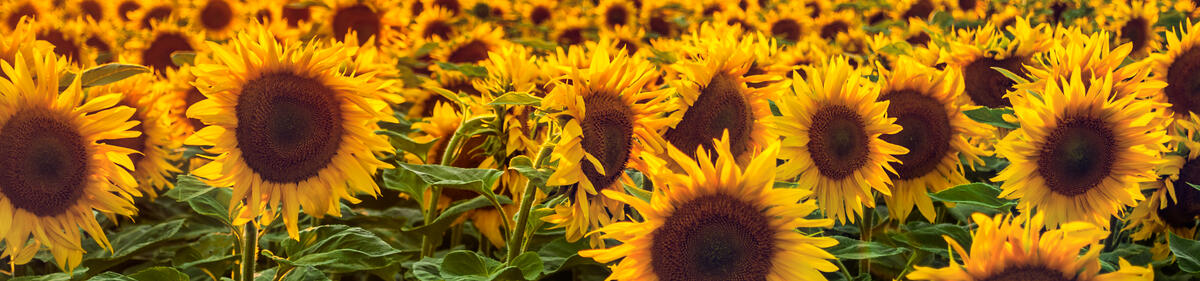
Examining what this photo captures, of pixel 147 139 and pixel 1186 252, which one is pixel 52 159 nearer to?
pixel 147 139

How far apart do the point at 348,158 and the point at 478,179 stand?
Answer: 1.11 feet

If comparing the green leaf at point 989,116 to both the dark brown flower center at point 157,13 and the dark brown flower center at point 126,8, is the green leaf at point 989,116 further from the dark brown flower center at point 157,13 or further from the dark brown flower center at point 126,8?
the dark brown flower center at point 126,8

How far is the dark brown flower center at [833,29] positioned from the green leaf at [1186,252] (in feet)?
17.7

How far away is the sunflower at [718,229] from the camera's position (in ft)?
5.78

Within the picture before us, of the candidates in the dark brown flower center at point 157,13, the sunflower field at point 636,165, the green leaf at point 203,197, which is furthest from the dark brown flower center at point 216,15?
the green leaf at point 203,197

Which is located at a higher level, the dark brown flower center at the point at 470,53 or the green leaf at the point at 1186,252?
the green leaf at the point at 1186,252

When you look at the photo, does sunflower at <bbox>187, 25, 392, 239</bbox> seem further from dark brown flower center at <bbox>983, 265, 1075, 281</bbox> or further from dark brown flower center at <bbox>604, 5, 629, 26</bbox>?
dark brown flower center at <bbox>604, 5, 629, 26</bbox>

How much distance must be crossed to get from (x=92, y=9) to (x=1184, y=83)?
7.65 metres

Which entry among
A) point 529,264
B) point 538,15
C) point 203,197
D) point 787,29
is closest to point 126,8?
point 538,15

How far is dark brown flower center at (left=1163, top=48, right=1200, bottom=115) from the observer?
3.14 meters

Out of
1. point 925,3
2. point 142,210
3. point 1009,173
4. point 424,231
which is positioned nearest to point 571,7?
point 925,3

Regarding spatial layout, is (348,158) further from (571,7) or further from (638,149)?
(571,7)

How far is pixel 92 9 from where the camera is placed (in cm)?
758

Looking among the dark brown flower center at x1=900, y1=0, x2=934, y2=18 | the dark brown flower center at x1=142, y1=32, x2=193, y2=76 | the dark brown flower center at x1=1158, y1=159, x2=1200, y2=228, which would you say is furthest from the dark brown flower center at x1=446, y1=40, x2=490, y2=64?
the dark brown flower center at x1=900, y1=0, x2=934, y2=18
